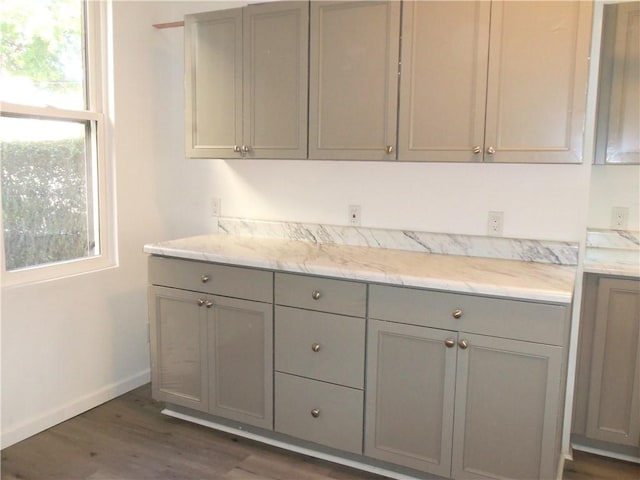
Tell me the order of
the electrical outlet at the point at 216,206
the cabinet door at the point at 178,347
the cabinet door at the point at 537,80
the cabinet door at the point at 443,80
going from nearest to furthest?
1. the cabinet door at the point at 537,80
2. the cabinet door at the point at 443,80
3. the cabinet door at the point at 178,347
4. the electrical outlet at the point at 216,206

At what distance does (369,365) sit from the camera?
2.22 m

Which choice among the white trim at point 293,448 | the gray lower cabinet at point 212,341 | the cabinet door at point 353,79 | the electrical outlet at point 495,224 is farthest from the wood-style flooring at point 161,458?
the cabinet door at point 353,79

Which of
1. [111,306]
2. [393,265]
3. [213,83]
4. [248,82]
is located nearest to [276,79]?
[248,82]

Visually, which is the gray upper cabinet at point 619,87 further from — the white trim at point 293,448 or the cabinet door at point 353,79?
the white trim at point 293,448

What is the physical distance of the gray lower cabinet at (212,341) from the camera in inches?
97.2

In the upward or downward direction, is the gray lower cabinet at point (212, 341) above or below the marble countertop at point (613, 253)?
below

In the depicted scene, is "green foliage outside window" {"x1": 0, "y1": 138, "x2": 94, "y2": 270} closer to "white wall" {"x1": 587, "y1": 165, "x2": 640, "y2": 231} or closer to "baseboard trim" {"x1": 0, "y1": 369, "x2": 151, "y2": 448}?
"baseboard trim" {"x1": 0, "y1": 369, "x2": 151, "y2": 448}

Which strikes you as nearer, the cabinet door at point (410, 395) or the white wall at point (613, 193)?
the cabinet door at point (410, 395)

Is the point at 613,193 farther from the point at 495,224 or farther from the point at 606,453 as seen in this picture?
the point at 606,453

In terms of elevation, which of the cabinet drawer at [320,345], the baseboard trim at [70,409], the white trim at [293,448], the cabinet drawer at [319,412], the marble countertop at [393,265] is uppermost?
the marble countertop at [393,265]

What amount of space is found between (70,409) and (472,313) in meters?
2.15

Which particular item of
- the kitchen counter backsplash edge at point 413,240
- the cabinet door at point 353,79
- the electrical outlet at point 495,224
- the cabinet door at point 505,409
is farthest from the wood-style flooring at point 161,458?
the cabinet door at point 353,79

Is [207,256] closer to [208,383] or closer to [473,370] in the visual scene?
[208,383]

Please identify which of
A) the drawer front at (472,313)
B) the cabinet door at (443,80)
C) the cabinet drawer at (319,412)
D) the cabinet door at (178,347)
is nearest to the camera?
the drawer front at (472,313)
